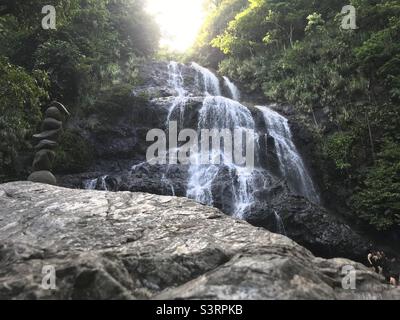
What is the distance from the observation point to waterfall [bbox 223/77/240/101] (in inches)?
883

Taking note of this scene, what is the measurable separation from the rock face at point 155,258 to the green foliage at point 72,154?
30.9ft

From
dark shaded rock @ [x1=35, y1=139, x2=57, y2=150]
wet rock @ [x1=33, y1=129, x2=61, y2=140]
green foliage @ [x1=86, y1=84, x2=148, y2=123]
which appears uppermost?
green foliage @ [x1=86, y1=84, x2=148, y2=123]

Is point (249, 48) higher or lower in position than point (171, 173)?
higher

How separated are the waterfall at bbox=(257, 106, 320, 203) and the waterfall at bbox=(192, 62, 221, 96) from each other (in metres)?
5.82

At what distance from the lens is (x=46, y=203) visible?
612cm

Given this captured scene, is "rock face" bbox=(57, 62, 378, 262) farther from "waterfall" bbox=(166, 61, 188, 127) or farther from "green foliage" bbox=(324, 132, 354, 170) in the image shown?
"green foliage" bbox=(324, 132, 354, 170)

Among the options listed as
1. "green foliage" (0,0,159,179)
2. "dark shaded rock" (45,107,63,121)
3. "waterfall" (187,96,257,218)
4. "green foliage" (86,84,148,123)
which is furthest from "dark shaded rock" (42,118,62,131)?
"waterfall" (187,96,257,218)

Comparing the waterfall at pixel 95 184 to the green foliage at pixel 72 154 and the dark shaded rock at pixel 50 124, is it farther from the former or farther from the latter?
the dark shaded rock at pixel 50 124

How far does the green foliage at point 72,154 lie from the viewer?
49.8 ft

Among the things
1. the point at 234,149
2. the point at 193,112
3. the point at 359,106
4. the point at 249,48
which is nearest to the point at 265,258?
the point at 234,149

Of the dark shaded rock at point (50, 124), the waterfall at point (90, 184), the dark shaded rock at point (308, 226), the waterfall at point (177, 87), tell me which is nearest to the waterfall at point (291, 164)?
the dark shaded rock at point (308, 226)

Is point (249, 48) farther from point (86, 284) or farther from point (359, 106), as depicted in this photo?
point (86, 284)

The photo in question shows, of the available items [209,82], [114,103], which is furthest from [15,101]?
[209,82]

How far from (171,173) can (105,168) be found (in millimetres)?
2972
